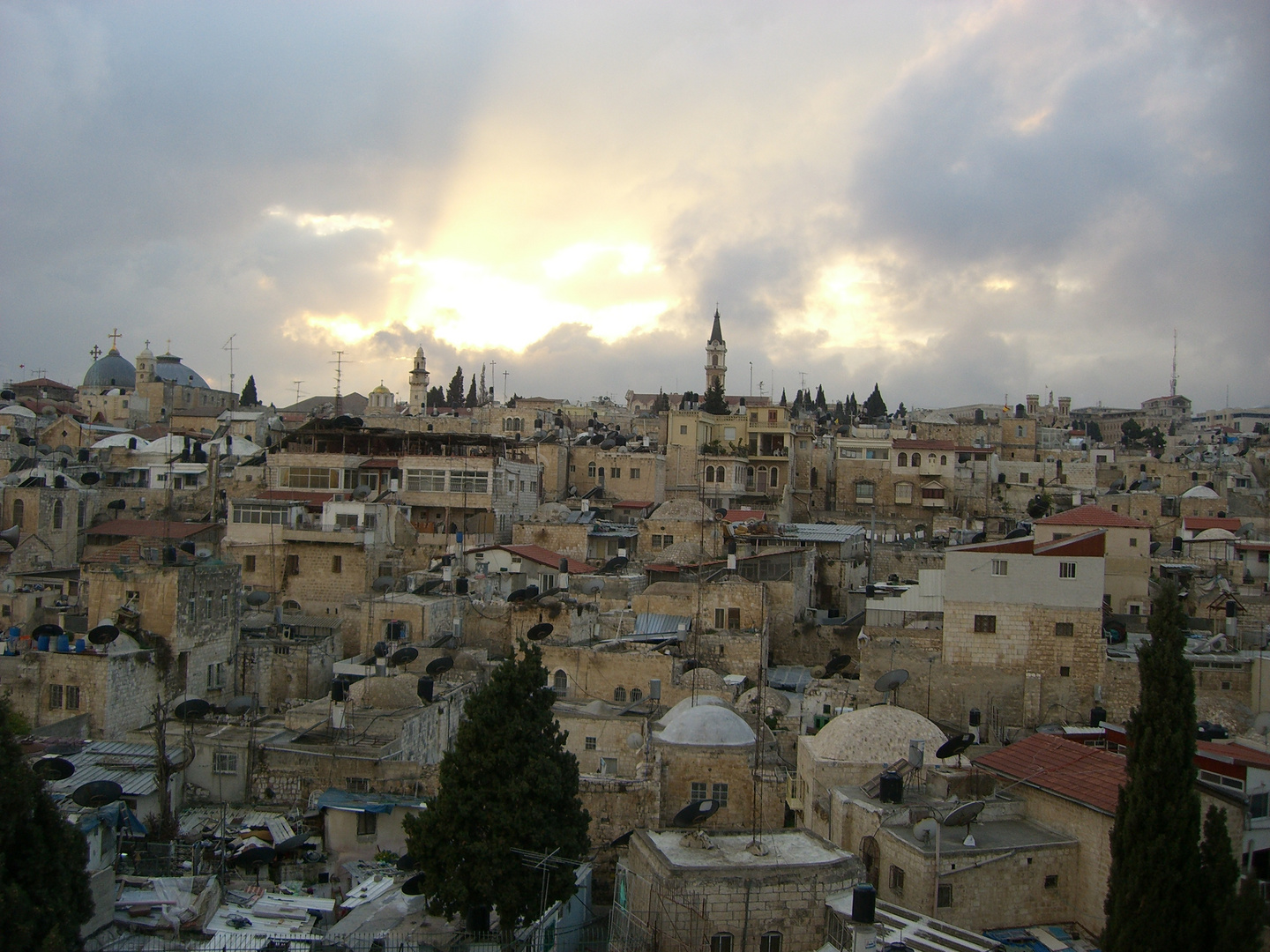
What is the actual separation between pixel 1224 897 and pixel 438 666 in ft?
52.1

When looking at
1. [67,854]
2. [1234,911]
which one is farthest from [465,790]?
[1234,911]

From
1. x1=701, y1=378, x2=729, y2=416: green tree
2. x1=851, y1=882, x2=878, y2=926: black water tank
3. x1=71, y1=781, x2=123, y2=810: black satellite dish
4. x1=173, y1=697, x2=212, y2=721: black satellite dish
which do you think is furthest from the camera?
x1=701, y1=378, x2=729, y2=416: green tree

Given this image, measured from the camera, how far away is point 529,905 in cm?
1423

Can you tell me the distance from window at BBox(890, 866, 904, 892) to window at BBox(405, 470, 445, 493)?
27.4 meters

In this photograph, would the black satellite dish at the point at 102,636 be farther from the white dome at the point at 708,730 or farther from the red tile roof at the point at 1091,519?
the red tile roof at the point at 1091,519

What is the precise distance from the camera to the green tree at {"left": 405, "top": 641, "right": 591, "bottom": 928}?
14.1 metres

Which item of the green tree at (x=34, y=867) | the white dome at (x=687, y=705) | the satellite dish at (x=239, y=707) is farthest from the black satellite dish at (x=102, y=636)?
Answer: the white dome at (x=687, y=705)

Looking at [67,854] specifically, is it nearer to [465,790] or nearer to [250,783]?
[465,790]

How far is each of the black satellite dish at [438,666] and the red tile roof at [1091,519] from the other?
1597 centimetres

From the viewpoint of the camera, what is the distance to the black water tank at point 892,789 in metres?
15.7

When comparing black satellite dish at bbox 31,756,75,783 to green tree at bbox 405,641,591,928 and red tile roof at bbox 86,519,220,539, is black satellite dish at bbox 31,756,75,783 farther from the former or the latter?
red tile roof at bbox 86,519,220,539

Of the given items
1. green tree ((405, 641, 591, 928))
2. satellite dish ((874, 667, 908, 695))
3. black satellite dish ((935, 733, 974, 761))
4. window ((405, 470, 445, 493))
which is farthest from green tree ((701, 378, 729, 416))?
green tree ((405, 641, 591, 928))

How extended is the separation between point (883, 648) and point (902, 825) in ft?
30.5

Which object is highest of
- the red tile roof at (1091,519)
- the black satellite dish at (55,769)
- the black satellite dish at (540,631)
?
the red tile roof at (1091,519)
